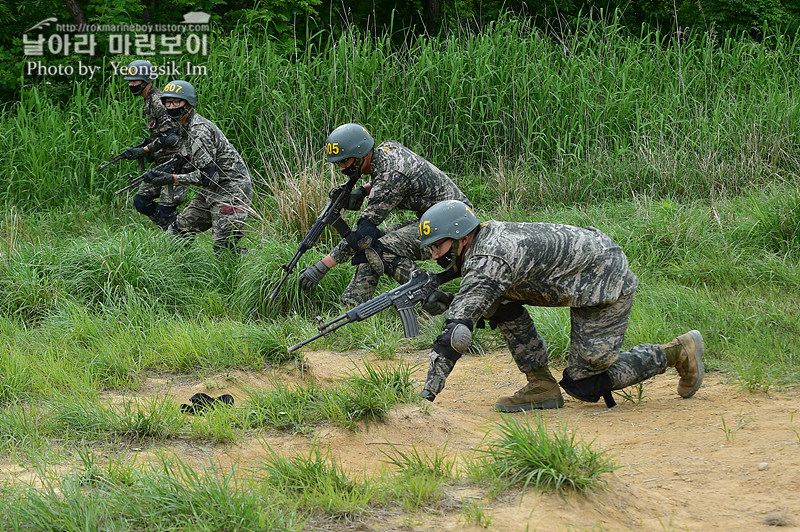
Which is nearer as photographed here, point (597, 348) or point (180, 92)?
point (597, 348)

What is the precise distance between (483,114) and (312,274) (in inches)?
151

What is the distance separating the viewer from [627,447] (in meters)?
4.20

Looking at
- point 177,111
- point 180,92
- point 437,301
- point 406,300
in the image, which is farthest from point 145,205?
point 437,301

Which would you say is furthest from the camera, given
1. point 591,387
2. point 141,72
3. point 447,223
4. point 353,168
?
point 141,72

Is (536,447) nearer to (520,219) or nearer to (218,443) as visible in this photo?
(218,443)

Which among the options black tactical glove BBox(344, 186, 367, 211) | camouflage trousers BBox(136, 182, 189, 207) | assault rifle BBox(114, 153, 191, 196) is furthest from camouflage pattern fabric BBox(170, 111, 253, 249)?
black tactical glove BBox(344, 186, 367, 211)

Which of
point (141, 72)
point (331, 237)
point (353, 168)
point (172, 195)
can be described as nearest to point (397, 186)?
point (353, 168)

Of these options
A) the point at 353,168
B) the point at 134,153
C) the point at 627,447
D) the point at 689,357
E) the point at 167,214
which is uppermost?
the point at 353,168

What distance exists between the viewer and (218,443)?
4234mm

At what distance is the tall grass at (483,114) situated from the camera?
8.89 m

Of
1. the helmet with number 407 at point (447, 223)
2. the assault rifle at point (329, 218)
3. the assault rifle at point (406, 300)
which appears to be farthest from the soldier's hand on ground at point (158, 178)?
the helmet with number 407 at point (447, 223)

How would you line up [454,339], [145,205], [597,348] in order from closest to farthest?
1. [454,339]
2. [597,348]
3. [145,205]

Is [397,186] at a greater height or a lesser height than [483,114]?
greater

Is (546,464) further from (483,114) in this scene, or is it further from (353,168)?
(483,114)
